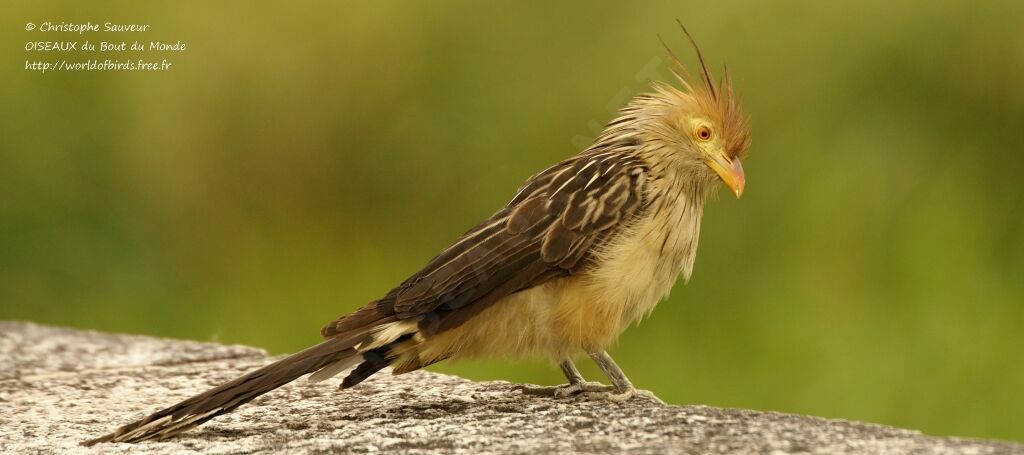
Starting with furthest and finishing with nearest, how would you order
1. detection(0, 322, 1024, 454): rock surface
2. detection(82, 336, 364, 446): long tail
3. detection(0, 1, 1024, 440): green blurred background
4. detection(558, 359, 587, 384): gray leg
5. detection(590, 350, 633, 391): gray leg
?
1. detection(0, 1, 1024, 440): green blurred background
2. detection(558, 359, 587, 384): gray leg
3. detection(590, 350, 633, 391): gray leg
4. detection(82, 336, 364, 446): long tail
5. detection(0, 322, 1024, 454): rock surface

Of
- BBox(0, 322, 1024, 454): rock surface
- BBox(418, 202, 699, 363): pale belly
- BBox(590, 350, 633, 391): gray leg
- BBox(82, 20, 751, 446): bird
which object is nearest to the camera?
BBox(0, 322, 1024, 454): rock surface

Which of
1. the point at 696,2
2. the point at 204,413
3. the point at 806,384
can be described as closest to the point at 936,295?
the point at 806,384

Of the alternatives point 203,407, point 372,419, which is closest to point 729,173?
point 372,419

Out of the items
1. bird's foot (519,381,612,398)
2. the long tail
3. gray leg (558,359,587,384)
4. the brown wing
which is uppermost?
the brown wing

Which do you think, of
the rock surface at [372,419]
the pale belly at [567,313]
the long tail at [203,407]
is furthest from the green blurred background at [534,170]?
the long tail at [203,407]

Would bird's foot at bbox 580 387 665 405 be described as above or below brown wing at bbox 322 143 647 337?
below

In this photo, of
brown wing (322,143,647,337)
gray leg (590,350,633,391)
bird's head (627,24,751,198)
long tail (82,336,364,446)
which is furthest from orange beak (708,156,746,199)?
long tail (82,336,364,446)

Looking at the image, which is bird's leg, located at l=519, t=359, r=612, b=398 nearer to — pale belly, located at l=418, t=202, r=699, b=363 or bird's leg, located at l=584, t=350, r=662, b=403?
bird's leg, located at l=584, t=350, r=662, b=403

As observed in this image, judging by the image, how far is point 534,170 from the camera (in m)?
6.42

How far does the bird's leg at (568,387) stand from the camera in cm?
392

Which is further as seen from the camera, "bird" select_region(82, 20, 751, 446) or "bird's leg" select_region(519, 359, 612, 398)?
"bird's leg" select_region(519, 359, 612, 398)

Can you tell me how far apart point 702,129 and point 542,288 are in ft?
2.76

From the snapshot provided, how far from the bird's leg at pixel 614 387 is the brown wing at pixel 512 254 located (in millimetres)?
334

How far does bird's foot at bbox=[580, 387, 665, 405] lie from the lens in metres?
3.82
